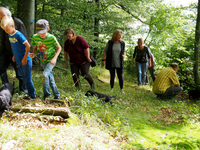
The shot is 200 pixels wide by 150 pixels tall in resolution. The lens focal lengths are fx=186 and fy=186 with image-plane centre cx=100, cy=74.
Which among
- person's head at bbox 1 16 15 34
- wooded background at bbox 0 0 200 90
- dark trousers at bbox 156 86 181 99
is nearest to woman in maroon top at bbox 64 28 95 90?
person's head at bbox 1 16 15 34

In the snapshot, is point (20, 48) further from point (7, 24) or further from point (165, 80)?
point (165, 80)

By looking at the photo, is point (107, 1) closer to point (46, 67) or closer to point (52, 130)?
point (46, 67)

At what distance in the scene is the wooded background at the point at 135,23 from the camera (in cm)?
790

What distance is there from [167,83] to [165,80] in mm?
146

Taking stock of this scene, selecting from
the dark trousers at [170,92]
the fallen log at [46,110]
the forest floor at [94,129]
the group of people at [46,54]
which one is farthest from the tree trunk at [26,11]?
the dark trousers at [170,92]

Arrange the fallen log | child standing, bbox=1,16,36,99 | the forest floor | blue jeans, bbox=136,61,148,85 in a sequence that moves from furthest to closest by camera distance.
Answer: blue jeans, bbox=136,61,148,85 < child standing, bbox=1,16,36,99 < the fallen log < the forest floor

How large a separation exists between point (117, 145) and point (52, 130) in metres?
1.11

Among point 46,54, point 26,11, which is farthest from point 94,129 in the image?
point 26,11

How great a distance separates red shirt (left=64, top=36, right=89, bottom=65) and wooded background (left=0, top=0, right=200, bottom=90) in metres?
2.05

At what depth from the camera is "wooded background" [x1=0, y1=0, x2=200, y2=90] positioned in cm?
790

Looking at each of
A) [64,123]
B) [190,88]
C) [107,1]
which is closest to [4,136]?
[64,123]

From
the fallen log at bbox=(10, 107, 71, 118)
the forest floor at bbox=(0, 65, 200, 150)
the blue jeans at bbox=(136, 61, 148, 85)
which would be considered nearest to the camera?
the forest floor at bbox=(0, 65, 200, 150)

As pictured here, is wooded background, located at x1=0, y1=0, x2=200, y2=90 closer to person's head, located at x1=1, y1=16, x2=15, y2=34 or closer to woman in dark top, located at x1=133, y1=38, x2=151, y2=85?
woman in dark top, located at x1=133, y1=38, x2=151, y2=85

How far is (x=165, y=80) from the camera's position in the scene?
256 inches
